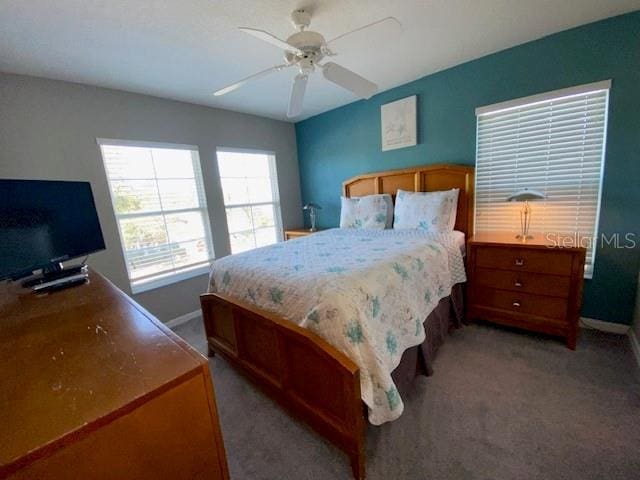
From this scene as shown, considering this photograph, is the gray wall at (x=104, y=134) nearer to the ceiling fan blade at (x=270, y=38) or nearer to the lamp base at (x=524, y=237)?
the ceiling fan blade at (x=270, y=38)

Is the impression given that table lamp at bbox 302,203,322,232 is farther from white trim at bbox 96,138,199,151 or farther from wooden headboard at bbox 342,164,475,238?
white trim at bbox 96,138,199,151

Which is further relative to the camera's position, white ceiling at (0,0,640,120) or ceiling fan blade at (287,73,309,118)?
ceiling fan blade at (287,73,309,118)

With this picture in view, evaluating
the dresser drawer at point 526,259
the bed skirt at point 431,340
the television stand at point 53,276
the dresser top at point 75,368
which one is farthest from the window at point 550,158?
the television stand at point 53,276

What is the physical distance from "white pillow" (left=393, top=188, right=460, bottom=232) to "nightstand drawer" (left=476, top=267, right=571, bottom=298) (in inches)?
21.3

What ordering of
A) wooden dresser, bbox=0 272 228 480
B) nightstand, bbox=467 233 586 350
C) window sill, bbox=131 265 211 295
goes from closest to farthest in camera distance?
wooden dresser, bbox=0 272 228 480 → nightstand, bbox=467 233 586 350 → window sill, bbox=131 265 211 295

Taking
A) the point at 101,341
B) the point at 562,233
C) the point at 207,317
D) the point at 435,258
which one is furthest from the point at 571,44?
the point at 207,317

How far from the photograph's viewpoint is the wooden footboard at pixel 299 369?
119 cm

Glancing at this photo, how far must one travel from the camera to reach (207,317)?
6.94ft

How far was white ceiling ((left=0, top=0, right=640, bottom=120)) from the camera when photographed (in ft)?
4.97

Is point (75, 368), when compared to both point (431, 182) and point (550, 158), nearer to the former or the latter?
point (431, 182)

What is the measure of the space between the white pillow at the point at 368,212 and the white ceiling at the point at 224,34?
4.13ft

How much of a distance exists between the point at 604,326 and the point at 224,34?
3610 millimetres

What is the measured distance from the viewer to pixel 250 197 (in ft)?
12.0

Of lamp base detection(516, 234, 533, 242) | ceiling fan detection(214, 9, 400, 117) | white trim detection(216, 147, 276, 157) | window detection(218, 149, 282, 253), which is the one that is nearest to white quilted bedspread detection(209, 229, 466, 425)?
lamp base detection(516, 234, 533, 242)
